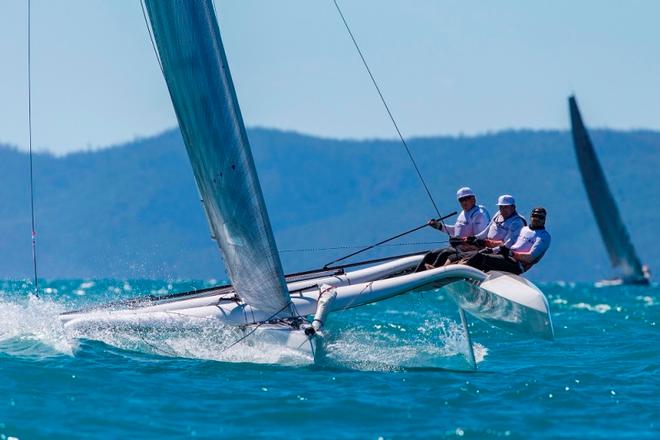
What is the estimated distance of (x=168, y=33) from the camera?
37.0ft

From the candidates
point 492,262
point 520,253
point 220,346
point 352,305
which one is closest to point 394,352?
point 352,305

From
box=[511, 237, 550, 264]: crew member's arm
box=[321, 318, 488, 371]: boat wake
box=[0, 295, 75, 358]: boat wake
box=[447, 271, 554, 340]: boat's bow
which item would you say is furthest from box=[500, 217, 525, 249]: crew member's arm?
box=[0, 295, 75, 358]: boat wake

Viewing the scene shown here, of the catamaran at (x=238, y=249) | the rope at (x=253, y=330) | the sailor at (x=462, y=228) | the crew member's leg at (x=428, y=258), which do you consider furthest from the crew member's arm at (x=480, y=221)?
the rope at (x=253, y=330)

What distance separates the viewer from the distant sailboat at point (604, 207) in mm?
44969

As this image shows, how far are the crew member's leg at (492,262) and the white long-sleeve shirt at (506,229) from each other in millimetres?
309

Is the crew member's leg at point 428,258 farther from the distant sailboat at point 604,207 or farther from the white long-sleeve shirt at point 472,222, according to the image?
the distant sailboat at point 604,207

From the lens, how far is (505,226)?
502 inches

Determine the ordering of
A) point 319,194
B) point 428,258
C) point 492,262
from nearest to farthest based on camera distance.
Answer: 1. point 492,262
2. point 428,258
3. point 319,194

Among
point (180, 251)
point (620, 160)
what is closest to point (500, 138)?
point (620, 160)

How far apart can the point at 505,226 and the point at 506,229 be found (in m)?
0.03

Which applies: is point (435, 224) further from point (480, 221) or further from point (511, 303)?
point (511, 303)

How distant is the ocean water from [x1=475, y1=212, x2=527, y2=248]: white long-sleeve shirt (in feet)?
4.23

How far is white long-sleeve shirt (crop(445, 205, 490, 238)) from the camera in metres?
13.1

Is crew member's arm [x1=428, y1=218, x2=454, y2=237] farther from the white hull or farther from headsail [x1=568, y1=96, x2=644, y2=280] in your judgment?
headsail [x1=568, y1=96, x2=644, y2=280]
